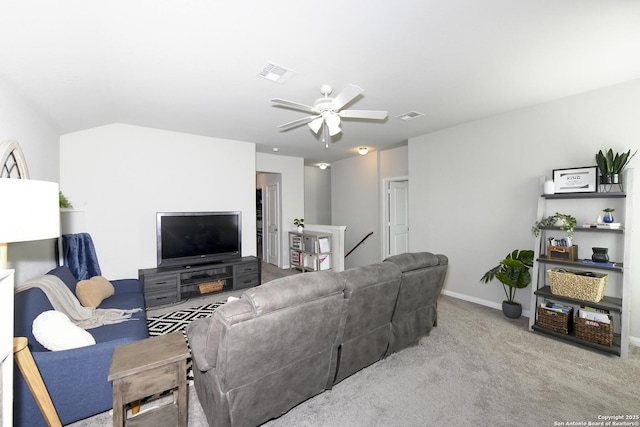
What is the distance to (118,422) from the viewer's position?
142 centimetres

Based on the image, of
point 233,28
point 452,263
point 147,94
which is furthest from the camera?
point 452,263

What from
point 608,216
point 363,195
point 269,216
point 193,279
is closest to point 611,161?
point 608,216

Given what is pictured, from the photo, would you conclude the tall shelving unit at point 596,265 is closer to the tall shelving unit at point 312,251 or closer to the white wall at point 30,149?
the tall shelving unit at point 312,251

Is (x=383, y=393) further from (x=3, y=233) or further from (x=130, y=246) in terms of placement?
(x=130, y=246)

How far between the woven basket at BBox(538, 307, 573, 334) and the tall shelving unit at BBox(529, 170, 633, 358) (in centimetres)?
5

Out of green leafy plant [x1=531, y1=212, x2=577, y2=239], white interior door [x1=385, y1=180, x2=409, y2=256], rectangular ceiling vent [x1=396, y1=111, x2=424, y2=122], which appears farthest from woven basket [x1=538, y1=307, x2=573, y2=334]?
white interior door [x1=385, y1=180, x2=409, y2=256]

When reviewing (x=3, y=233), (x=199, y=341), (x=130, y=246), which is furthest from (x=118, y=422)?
(x=130, y=246)

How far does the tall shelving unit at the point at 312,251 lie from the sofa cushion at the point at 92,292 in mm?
3423

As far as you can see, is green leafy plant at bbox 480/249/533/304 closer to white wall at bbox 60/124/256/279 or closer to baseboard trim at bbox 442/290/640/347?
baseboard trim at bbox 442/290/640/347

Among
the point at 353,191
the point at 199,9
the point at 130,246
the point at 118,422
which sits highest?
the point at 199,9

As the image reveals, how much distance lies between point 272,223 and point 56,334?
5.03 metres

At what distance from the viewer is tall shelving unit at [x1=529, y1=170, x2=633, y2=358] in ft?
8.43

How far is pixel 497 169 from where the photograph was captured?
3.79 m

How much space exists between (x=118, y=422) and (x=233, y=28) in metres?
2.49
